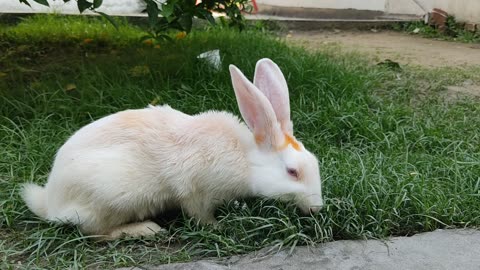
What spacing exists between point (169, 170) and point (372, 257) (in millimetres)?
907

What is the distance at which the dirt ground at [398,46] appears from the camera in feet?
22.7

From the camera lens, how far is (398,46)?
8.11 metres

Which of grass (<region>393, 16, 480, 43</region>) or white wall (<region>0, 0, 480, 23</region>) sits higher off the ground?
white wall (<region>0, 0, 480, 23</region>)

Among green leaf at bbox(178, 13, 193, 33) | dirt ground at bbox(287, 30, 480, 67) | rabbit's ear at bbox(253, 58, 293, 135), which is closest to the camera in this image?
rabbit's ear at bbox(253, 58, 293, 135)

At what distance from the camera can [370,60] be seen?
6473 millimetres

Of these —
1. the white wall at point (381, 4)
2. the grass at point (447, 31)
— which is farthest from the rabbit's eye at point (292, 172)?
the white wall at point (381, 4)

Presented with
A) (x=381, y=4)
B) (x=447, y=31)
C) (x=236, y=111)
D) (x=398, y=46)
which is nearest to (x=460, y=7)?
(x=447, y=31)

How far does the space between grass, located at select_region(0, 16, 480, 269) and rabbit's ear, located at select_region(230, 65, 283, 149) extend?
28 centimetres

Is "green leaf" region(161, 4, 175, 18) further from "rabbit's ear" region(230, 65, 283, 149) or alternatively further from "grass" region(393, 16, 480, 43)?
"grass" region(393, 16, 480, 43)

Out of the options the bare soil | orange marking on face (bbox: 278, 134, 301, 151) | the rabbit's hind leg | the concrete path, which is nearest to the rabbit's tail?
the rabbit's hind leg

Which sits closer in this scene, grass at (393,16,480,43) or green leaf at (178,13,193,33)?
green leaf at (178,13,193,33)

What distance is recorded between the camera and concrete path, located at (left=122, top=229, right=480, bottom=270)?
7.35ft

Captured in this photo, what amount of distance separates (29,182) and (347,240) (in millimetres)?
1544

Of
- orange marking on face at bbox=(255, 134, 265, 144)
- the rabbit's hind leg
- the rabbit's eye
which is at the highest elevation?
orange marking on face at bbox=(255, 134, 265, 144)
